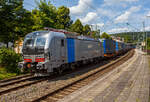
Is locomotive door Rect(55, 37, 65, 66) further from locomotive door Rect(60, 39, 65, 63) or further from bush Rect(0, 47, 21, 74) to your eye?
bush Rect(0, 47, 21, 74)

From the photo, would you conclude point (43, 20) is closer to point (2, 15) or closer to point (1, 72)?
point (2, 15)

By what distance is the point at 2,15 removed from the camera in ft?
48.6

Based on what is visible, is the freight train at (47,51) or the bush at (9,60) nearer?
the freight train at (47,51)

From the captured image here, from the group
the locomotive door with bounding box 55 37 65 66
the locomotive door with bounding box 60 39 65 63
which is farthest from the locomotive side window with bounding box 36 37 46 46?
the locomotive door with bounding box 60 39 65 63

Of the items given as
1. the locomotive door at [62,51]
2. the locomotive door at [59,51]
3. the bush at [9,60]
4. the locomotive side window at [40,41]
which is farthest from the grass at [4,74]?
the locomotive door at [62,51]

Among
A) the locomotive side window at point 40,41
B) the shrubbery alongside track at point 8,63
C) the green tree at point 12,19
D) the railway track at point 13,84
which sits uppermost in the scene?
the green tree at point 12,19

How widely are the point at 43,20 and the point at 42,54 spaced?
8493 millimetres

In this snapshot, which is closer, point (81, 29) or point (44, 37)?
point (44, 37)

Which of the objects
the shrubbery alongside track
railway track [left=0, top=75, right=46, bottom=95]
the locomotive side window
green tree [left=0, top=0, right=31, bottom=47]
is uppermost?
green tree [left=0, top=0, right=31, bottom=47]

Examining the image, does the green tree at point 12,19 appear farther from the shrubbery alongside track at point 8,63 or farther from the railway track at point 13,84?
the railway track at point 13,84

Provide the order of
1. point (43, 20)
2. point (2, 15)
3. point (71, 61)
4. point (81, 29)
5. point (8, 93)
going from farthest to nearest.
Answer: point (81, 29), point (43, 20), point (2, 15), point (71, 61), point (8, 93)

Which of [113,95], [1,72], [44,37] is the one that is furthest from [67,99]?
[1,72]

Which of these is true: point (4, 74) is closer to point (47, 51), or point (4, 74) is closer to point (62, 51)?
point (47, 51)

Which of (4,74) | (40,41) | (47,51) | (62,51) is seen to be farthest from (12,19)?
(47,51)
